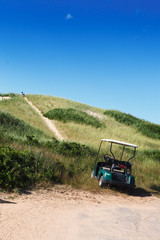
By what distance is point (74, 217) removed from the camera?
22.3 ft

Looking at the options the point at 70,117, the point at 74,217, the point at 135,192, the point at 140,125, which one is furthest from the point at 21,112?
the point at 74,217

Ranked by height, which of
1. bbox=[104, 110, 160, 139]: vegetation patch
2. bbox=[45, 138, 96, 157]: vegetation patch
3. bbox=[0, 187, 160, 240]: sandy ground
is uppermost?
bbox=[104, 110, 160, 139]: vegetation patch

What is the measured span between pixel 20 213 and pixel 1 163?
3102mm

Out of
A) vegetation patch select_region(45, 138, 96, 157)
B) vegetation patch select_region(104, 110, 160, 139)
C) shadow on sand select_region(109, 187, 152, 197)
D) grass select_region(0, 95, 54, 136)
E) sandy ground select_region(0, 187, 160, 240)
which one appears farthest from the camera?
vegetation patch select_region(104, 110, 160, 139)

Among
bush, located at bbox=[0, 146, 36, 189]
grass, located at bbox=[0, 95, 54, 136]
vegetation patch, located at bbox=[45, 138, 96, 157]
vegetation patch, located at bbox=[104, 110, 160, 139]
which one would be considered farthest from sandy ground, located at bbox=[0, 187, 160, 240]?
vegetation patch, located at bbox=[104, 110, 160, 139]

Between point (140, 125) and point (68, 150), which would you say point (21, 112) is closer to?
point (68, 150)

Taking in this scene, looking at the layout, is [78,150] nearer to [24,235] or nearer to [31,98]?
[24,235]

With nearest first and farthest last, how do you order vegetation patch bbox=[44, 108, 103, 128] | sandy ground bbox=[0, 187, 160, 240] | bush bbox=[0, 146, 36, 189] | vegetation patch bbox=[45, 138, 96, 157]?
sandy ground bbox=[0, 187, 160, 240] < bush bbox=[0, 146, 36, 189] < vegetation patch bbox=[45, 138, 96, 157] < vegetation patch bbox=[44, 108, 103, 128]

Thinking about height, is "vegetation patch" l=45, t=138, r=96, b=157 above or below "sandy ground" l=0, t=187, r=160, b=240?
above

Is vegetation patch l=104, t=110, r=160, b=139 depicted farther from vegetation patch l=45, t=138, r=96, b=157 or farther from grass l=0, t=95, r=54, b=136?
vegetation patch l=45, t=138, r=96, b=157

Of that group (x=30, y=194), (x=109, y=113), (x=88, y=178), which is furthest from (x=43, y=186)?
(x=109, y=113)

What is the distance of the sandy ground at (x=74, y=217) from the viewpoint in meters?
5.59

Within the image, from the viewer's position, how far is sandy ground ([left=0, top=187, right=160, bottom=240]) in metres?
5.59

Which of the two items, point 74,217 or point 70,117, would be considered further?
point 70,117
